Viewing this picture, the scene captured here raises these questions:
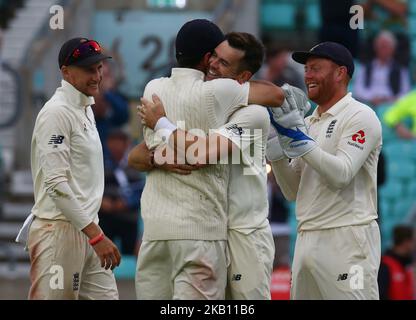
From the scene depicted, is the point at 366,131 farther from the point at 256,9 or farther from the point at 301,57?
the point at 256,9

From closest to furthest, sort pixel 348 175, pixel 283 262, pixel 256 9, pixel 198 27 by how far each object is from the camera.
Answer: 1. pixel 198 27
2. pixel 348 175
3. pixel 283 262
4. pixel 256 9

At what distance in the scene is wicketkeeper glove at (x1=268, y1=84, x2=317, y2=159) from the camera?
706cm

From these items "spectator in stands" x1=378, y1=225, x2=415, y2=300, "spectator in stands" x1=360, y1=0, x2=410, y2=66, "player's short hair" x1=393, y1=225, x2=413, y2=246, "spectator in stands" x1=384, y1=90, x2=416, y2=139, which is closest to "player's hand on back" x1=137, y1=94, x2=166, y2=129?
"spectator in stands" x1=378, y1=225, x2=415, y2=300

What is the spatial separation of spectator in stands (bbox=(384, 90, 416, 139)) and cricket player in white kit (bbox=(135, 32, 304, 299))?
423 inches

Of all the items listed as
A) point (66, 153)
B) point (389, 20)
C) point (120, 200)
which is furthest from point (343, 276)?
point (389, 20)

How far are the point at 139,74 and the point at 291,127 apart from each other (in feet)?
34.6

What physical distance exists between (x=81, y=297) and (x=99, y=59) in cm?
152

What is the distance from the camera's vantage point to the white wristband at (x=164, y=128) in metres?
6.69

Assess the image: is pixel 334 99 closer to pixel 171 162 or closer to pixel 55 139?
pixel 171 162

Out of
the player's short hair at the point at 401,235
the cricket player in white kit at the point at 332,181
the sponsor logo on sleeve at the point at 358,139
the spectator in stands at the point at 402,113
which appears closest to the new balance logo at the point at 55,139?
the cricket player in white kit at the point at 332,181

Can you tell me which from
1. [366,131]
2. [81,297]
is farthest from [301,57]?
[81,297]

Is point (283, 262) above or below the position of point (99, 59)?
below

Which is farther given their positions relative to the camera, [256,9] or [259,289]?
[256,9]

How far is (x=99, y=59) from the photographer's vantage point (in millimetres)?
7473
